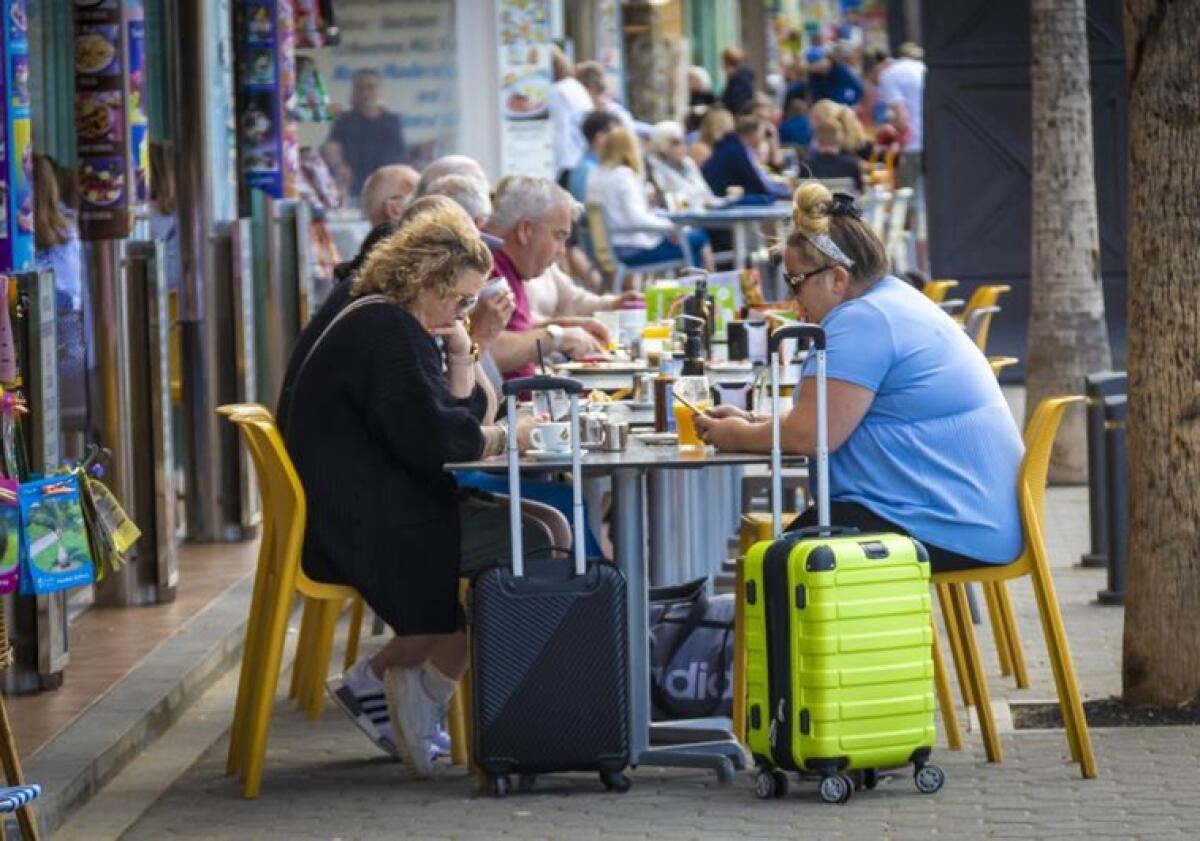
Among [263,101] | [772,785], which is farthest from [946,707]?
[263,101]

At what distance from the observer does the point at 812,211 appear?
773cm

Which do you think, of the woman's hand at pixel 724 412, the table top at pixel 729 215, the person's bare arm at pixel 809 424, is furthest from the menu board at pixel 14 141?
the table top at pixel 729 215

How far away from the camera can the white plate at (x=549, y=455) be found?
757cm

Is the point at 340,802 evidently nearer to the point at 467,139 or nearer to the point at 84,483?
the point at 84,483

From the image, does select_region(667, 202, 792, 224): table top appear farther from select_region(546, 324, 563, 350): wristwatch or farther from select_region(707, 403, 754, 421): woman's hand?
select_region(707, 403, 754, 421): woman's hand

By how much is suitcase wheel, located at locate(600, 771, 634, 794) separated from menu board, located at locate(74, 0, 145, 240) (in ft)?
12.1

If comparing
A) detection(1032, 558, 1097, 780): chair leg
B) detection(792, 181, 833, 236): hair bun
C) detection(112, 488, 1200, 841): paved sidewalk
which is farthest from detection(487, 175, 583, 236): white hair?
detection(1032, 558, 1097, 780): chair leg

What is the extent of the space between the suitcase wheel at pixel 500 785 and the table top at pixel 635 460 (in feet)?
2.58

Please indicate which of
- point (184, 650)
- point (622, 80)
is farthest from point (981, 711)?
point (622, 80)

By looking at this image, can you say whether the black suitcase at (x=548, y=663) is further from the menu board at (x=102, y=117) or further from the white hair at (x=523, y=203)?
the menu board at (x=102, y=117)

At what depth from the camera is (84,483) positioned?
293 inches

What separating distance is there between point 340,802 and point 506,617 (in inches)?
26.5

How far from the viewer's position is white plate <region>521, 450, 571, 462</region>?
757 cm

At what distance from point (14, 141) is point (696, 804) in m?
2.76
